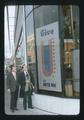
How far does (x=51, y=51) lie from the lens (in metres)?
3.07

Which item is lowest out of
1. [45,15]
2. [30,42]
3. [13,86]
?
[13,86]

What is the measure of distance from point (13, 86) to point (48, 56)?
1.10 feet

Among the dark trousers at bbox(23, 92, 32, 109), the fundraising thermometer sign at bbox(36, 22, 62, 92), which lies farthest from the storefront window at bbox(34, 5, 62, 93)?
the dark trousers at bbox(23, 92, 32, 109)

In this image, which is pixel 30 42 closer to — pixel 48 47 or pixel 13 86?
pixel 48 47

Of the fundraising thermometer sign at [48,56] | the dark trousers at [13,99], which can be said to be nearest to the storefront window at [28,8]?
the fundraising thermometer sign at [48,56]

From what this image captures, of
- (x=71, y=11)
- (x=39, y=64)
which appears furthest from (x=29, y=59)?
(x=71, y=11)

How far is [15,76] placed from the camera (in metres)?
3.05

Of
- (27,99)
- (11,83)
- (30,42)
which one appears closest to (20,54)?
(30,42)

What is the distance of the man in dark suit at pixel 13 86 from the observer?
9.92ft

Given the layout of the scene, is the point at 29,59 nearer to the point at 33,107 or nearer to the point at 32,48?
the point at 32,48

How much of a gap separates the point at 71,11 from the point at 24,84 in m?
0.63

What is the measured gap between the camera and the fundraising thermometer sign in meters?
3.04

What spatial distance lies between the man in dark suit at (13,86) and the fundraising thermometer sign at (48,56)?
0.18m

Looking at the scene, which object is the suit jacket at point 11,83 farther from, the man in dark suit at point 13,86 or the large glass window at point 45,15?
the large glass window at point 45,15
